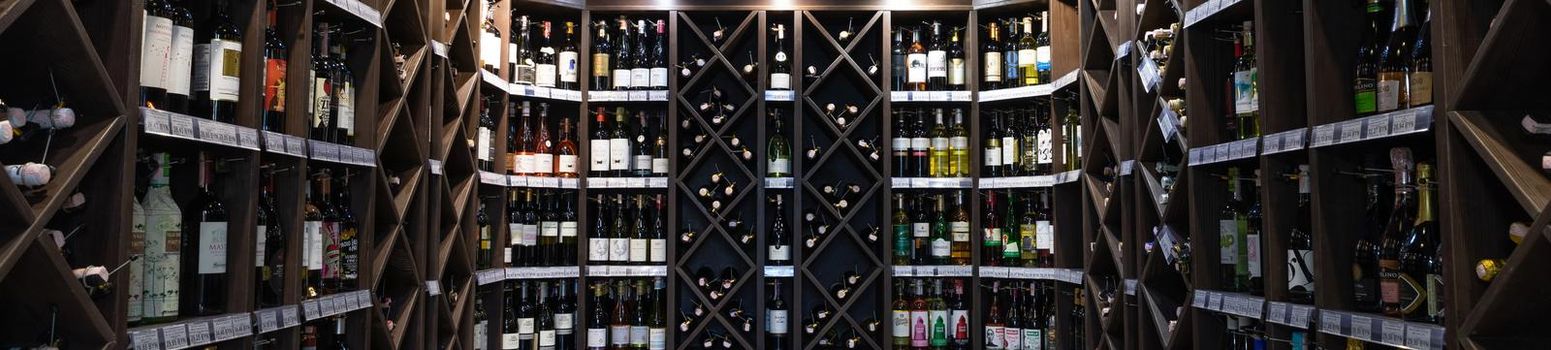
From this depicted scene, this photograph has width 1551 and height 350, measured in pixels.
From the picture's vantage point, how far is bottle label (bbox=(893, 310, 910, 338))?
15.9 ft

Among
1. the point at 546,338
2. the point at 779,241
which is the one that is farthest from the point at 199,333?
the point at 779,241

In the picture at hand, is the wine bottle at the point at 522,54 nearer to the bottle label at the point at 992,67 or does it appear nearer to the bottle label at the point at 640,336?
the bottle label at the point at 640,336

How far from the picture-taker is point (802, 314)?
16.6 feet

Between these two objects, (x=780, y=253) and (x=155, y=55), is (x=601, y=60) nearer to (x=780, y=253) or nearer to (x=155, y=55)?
(x=780, y=253)

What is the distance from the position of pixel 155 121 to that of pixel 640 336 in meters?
2.87

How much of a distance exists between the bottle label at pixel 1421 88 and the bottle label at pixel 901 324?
9.18 ft

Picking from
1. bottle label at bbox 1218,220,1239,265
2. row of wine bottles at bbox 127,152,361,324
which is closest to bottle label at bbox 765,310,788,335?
bottle label at bbox 1218,220,1239,265

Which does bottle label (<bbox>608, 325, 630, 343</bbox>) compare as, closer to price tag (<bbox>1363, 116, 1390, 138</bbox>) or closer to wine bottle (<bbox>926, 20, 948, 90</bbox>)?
wine bottle (<bbox>926, 20, 948, 90</bbox>)

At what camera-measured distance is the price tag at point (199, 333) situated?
2.30 metres

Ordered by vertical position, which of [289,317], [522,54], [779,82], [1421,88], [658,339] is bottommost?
[658,339]

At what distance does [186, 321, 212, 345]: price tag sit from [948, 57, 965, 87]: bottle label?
3225 millimetres

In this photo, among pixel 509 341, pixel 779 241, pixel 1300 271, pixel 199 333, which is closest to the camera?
pixel 199 333

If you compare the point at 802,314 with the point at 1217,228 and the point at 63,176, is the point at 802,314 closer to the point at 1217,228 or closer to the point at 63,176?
the point at 1217,228

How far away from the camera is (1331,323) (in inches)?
95.4
